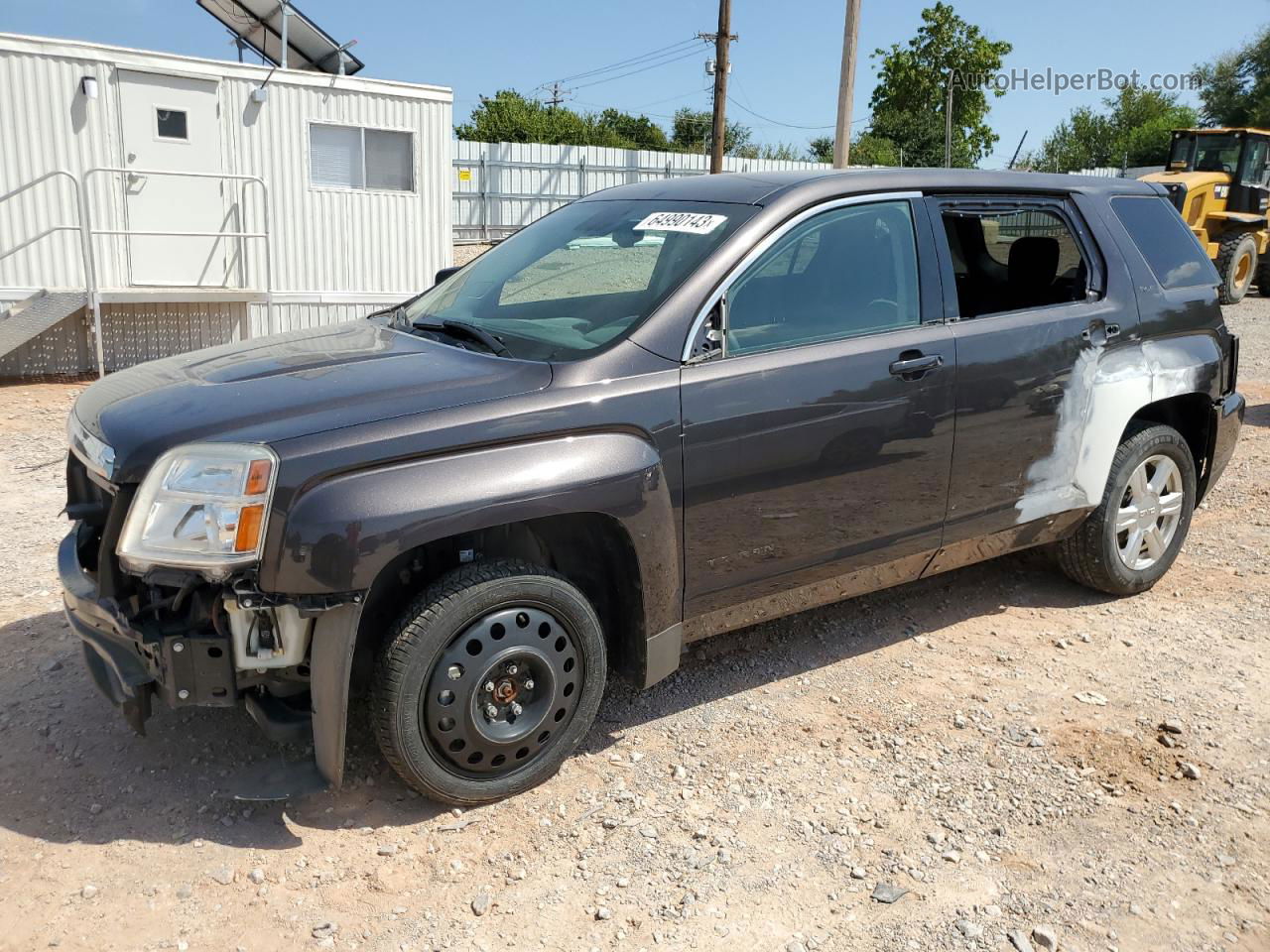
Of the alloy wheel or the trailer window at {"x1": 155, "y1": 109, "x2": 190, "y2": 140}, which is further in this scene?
the trailer window at {"x1": 155, "y1": 109, "x2": 190, "y2": 140}

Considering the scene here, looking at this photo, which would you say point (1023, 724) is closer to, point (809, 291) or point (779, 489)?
point (779, 489)

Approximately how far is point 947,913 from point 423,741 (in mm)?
1526

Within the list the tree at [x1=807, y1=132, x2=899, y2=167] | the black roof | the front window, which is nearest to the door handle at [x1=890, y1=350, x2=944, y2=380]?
the front window

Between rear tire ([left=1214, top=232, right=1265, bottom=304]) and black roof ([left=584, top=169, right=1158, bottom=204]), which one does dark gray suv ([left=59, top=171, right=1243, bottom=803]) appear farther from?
rear tire ([left=1214, top=232, right=1265, bottom=304])

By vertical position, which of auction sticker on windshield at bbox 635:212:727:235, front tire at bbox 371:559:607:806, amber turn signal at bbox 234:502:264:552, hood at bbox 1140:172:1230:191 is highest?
hood at bbox 1140:172:1230:191

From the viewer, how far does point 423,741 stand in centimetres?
318

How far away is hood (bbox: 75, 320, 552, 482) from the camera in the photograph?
9.80ft

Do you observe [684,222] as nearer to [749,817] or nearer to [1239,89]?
[749,817]

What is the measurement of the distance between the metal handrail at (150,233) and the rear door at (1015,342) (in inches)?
304

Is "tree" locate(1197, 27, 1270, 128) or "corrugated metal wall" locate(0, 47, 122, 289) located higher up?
"tree" locate(1197, 27, 1270, 128)

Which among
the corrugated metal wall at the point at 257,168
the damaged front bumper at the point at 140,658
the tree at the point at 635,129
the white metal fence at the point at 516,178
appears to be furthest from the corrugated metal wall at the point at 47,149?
the tree at the point at 635,129

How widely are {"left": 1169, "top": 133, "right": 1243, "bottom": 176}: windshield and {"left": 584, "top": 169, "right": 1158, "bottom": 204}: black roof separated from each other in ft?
50.5

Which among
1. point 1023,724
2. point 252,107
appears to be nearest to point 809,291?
point 1023,724

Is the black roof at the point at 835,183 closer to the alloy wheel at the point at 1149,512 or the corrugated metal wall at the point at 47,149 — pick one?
the alloy wheel at the point at 1149,512
